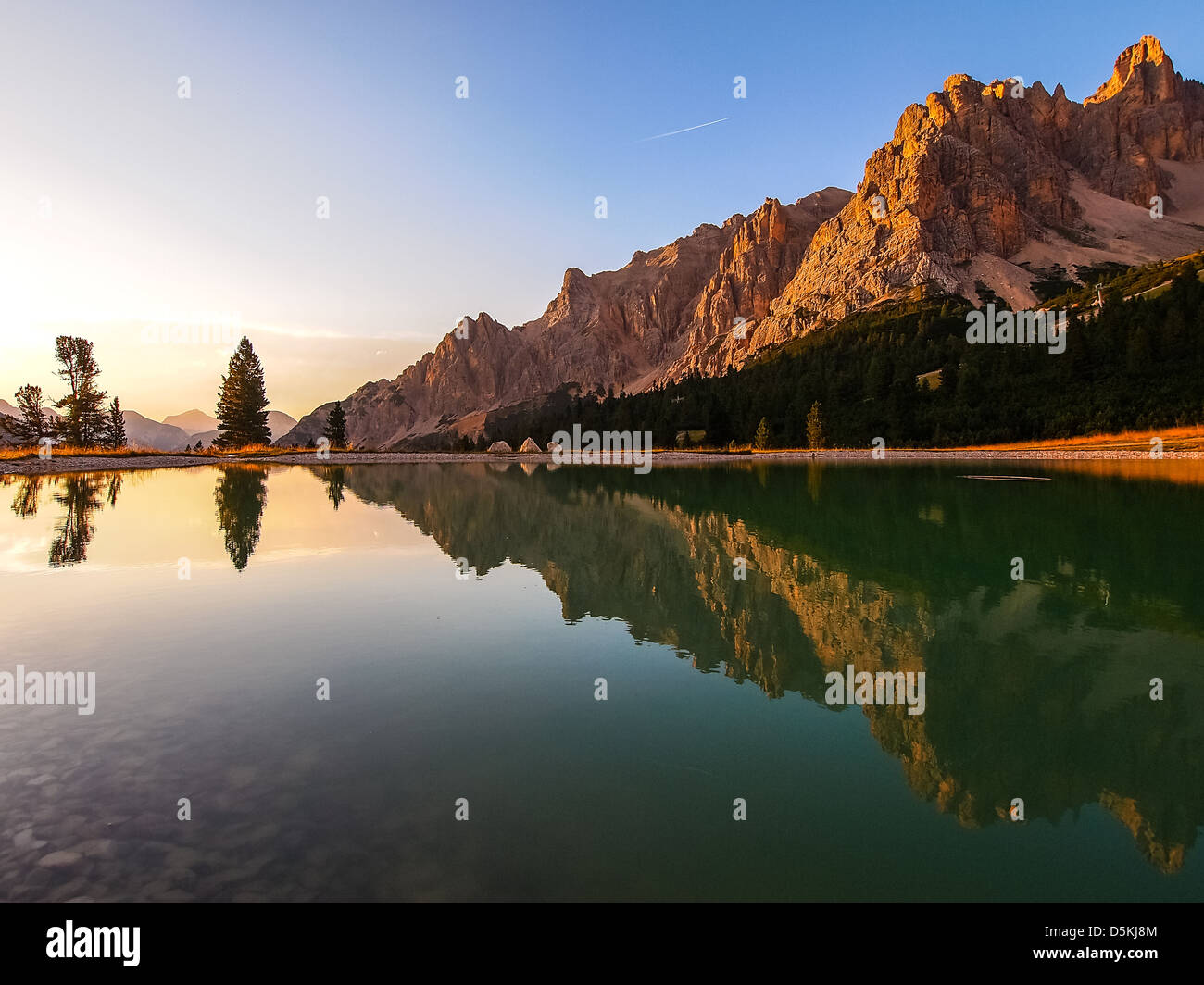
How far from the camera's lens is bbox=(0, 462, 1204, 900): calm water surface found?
17.3ft

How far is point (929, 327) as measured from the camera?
180 meters

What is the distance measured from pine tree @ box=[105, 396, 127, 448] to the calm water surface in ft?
276

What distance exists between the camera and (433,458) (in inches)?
4491

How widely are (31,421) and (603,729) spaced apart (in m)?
92.2

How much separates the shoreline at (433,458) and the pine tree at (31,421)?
933 cm

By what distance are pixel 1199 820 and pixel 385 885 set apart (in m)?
7.03

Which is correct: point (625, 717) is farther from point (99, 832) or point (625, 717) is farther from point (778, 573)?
point (778, 573)

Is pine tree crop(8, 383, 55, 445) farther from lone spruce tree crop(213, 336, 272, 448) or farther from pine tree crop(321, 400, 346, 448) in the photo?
pine tree crop(321, 400, 346, 448)
